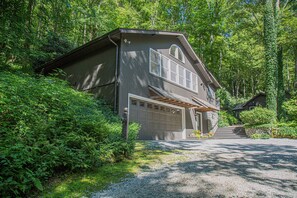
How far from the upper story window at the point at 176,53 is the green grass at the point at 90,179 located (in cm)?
1011

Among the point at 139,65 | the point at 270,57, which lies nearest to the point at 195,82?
the point at 270,57

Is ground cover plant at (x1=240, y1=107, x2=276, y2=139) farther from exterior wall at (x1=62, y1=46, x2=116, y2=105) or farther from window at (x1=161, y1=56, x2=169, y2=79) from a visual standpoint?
exterior wall at (x1=62, y1=46, x2=116, y2=105)

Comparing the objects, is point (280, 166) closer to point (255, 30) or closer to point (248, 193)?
point (248, 193)

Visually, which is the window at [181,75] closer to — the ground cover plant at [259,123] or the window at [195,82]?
the window at [195,82]

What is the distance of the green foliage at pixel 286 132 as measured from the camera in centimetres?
1314

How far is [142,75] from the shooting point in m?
11.7

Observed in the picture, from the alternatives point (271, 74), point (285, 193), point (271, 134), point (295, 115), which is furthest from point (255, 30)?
point (285, 193)

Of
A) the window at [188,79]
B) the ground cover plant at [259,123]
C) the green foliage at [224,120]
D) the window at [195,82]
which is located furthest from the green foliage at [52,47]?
the green foliage at [224,120]

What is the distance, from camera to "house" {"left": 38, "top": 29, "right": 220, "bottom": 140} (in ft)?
34.9

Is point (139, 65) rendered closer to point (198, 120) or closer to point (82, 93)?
point (82, 93)

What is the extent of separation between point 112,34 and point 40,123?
6877 mm

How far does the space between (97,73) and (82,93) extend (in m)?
2.13

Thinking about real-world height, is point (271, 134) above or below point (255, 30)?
below

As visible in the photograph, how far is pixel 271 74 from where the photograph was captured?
59.4 feet
